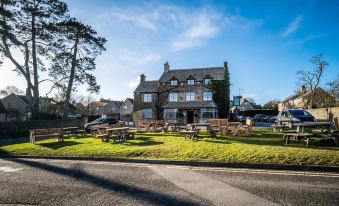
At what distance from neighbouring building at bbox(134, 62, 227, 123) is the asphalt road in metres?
34.5

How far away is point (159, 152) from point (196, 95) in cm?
3412

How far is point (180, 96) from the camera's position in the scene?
46.8m

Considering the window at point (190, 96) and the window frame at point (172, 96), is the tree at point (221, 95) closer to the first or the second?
the window at point (190, 96)

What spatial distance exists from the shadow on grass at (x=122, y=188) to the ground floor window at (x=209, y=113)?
34.9 m

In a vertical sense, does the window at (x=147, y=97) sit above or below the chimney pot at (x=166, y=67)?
below

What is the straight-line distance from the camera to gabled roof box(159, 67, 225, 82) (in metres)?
45.7

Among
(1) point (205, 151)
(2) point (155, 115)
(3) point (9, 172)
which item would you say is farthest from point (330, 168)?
(2) point (155, 115)

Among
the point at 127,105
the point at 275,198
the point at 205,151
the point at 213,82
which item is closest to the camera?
the point at 275,198

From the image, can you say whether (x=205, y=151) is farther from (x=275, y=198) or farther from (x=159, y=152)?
(x=275, y=198)

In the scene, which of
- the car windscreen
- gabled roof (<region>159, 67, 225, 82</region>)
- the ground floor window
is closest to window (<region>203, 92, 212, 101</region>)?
the ground floor window

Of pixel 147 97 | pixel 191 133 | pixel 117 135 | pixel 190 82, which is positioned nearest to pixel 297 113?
pixel 191 133

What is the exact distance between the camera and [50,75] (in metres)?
32.8

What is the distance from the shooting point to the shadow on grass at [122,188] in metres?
6.00

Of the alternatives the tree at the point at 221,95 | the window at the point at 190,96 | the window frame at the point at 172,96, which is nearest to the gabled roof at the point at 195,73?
the tree at the point at 221,95
